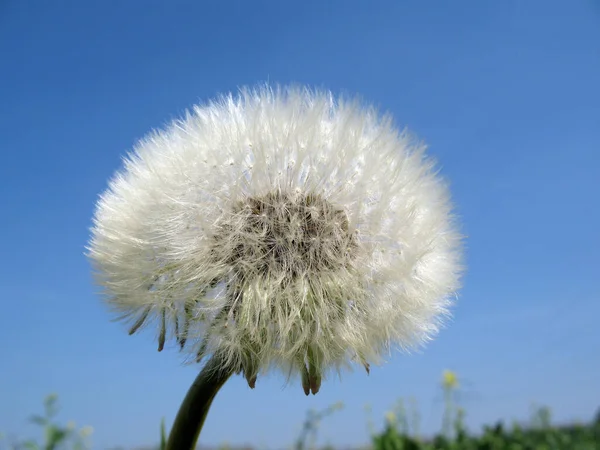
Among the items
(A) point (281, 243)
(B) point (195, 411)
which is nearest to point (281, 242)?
(A) point (281, 243)

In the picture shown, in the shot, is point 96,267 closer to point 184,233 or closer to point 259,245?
point 184,233

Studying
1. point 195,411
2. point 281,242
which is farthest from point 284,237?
point 195,411

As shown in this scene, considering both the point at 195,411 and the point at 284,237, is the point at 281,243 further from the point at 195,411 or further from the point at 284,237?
the point at 195,411

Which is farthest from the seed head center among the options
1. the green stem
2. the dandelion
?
the green stem

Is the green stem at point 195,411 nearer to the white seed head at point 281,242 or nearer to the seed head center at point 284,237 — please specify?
the white seed head at point 281,242

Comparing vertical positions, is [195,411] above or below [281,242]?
below
